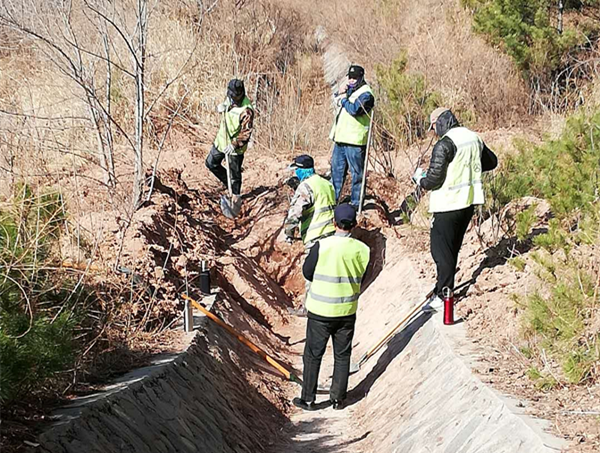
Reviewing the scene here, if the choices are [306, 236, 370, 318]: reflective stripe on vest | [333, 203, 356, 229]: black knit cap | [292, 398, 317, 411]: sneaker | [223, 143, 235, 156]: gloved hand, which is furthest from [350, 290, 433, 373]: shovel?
[223, 143, 235, 156]: gloved hand

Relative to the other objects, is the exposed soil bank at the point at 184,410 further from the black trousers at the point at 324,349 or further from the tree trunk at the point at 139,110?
the tree trunk at the point at 139,110

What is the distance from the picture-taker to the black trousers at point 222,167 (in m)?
13.5

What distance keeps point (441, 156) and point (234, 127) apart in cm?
540

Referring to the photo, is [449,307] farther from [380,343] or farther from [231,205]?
[231,205]

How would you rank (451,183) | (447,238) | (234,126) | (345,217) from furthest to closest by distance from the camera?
(234,126), (447,238), (451,183), (345,217)

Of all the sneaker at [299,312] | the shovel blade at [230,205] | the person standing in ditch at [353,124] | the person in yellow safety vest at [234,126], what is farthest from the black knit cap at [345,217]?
the shovel blade at [230,205]

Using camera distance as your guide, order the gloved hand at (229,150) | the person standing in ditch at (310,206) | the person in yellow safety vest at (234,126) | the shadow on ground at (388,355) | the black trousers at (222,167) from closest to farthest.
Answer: the shadow on ground at (388,355)
the person standing in ditch at (310,206)
the person in yellow safety vest at (234,126)
the gloved hand at (229,150)
the black trousers at (222,167)

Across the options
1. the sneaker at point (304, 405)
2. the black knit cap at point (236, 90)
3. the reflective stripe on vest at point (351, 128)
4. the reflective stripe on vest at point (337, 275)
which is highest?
the black knit cap at point (236, 90)

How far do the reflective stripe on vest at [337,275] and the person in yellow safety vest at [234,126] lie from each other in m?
5.06

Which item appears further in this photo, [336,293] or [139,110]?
[139,110]

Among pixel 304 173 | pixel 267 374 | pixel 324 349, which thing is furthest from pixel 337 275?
pixel 304 173

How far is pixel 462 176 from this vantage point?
858 cm

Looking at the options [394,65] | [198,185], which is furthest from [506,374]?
[394,65]

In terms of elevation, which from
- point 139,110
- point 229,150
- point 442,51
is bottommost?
point 229,150
